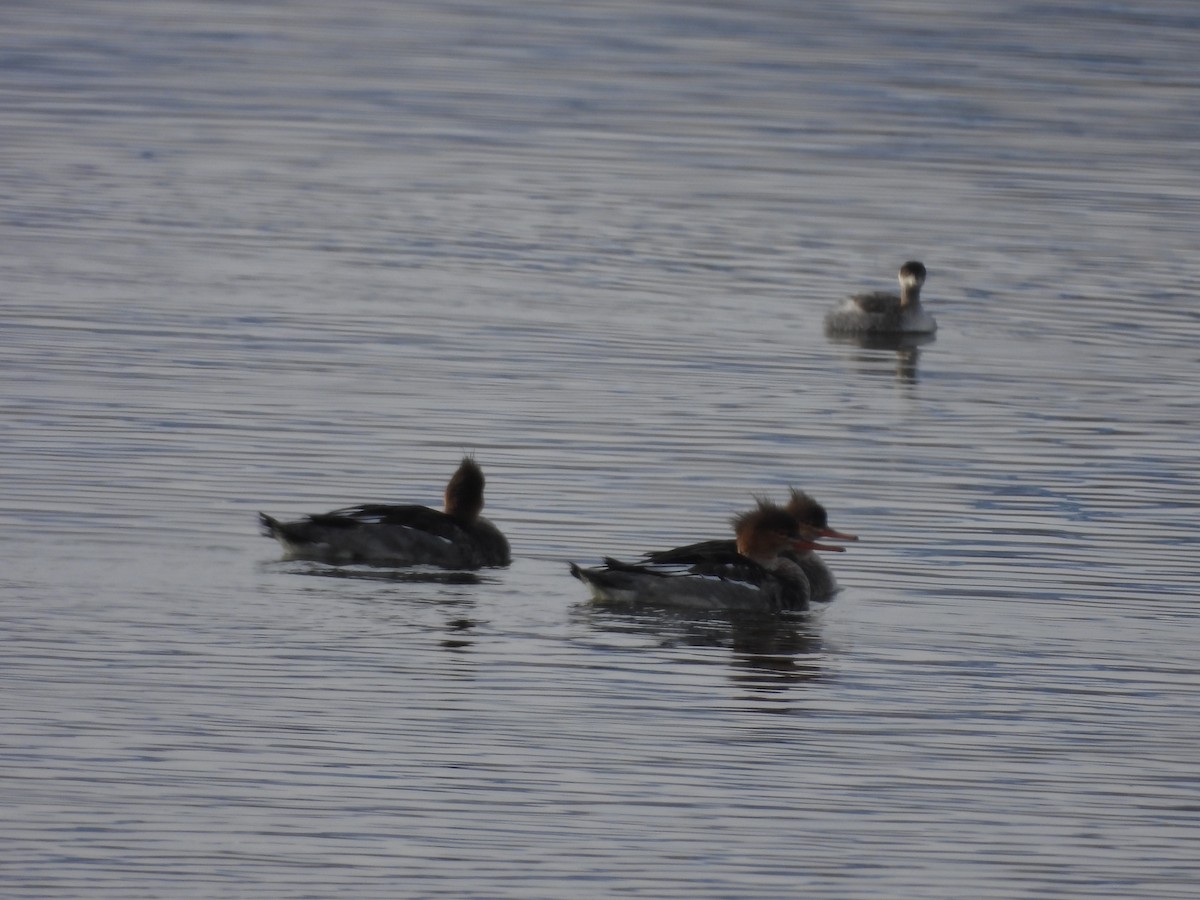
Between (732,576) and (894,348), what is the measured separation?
29.7 ft

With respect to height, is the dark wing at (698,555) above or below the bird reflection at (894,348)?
below

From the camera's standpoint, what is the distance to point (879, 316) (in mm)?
22547

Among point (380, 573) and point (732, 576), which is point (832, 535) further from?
point (380, 573)

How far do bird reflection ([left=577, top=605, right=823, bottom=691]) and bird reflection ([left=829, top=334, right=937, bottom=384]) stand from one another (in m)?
7.77

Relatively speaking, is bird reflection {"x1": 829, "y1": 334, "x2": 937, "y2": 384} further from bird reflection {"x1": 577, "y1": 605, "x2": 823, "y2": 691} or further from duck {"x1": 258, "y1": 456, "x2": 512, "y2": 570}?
bird reflection {"x1": 577, "y1": 605, "x2": 823, "y2": 691}

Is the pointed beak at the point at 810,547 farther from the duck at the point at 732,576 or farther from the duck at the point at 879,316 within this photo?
the duck at the point at 879,316

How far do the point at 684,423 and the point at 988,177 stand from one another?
49.5 ft

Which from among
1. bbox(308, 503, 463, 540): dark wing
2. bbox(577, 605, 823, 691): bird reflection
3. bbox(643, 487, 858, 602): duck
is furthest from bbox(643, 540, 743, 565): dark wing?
bbox(308, 503, 463, 540): dark wing

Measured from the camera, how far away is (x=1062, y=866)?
950cm

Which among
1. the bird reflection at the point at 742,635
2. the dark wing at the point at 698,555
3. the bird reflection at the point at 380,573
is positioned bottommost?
the bird reflection at the point at 742,635

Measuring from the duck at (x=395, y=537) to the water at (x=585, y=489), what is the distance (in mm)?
171

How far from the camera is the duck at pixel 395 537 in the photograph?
13922mm

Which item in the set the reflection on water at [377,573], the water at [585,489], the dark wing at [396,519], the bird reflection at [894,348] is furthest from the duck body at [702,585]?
the bird reflection at [894,348]

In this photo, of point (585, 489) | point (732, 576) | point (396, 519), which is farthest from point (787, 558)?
point (585, 489)
